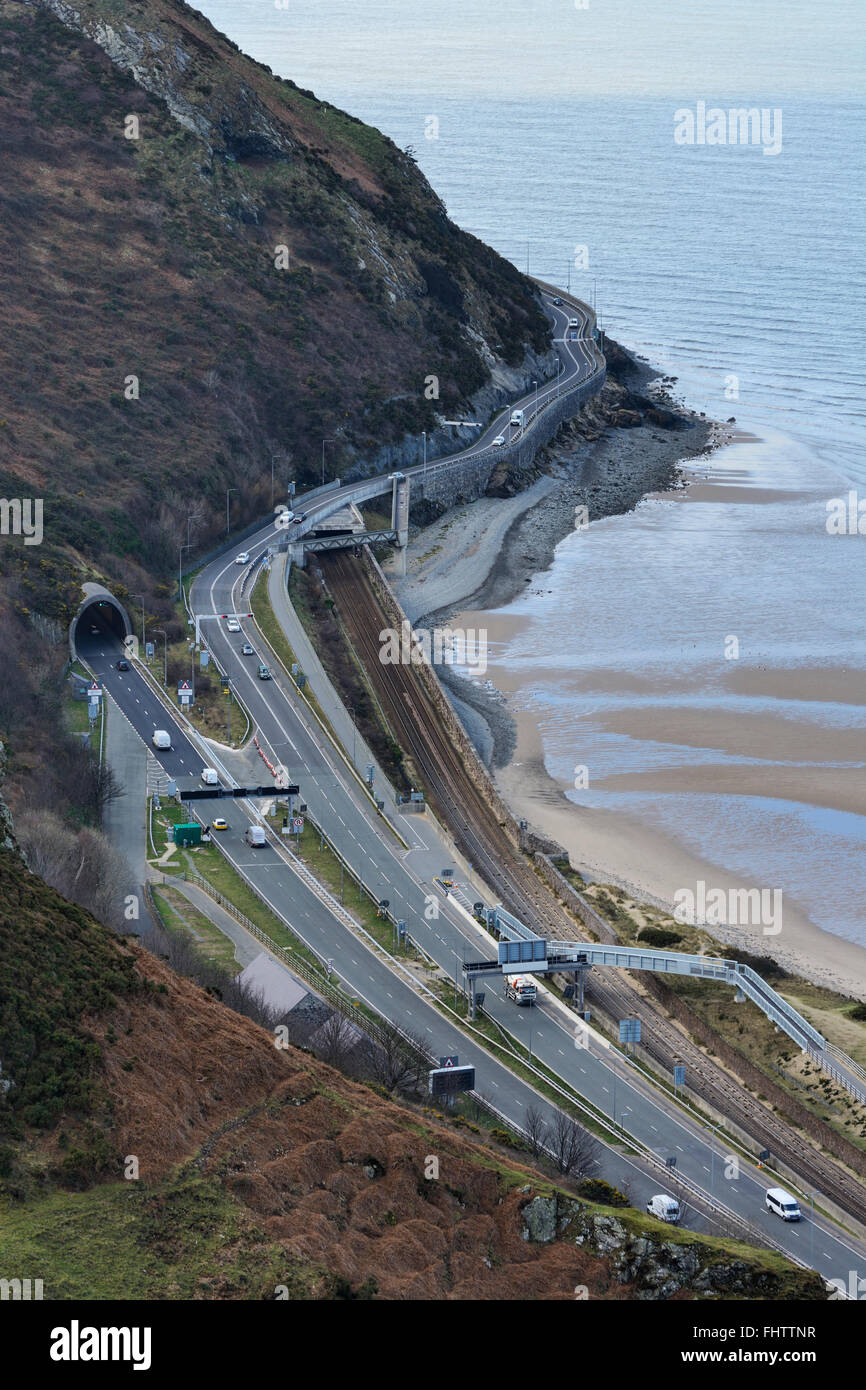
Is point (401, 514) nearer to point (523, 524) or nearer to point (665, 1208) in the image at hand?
point (523, 524)

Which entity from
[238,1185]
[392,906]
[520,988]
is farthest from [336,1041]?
[238,1185]

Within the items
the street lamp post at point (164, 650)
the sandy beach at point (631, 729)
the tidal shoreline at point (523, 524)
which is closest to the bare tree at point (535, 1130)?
the sandy beach at point (631, 729)

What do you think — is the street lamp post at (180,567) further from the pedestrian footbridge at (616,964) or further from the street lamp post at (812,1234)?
the street lamp post at (812,1234)

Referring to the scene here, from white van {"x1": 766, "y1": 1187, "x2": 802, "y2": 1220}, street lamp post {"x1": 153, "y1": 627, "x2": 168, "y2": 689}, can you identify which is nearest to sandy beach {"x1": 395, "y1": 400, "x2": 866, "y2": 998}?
white van {"x1": 766, "y1": 1187, "x2": 802, "y2": 1220}

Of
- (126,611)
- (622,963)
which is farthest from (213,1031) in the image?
(126,611)

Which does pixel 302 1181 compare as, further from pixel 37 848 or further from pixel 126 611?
pixel 126 611

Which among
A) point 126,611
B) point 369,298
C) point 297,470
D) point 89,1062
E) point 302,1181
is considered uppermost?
point 369,298
